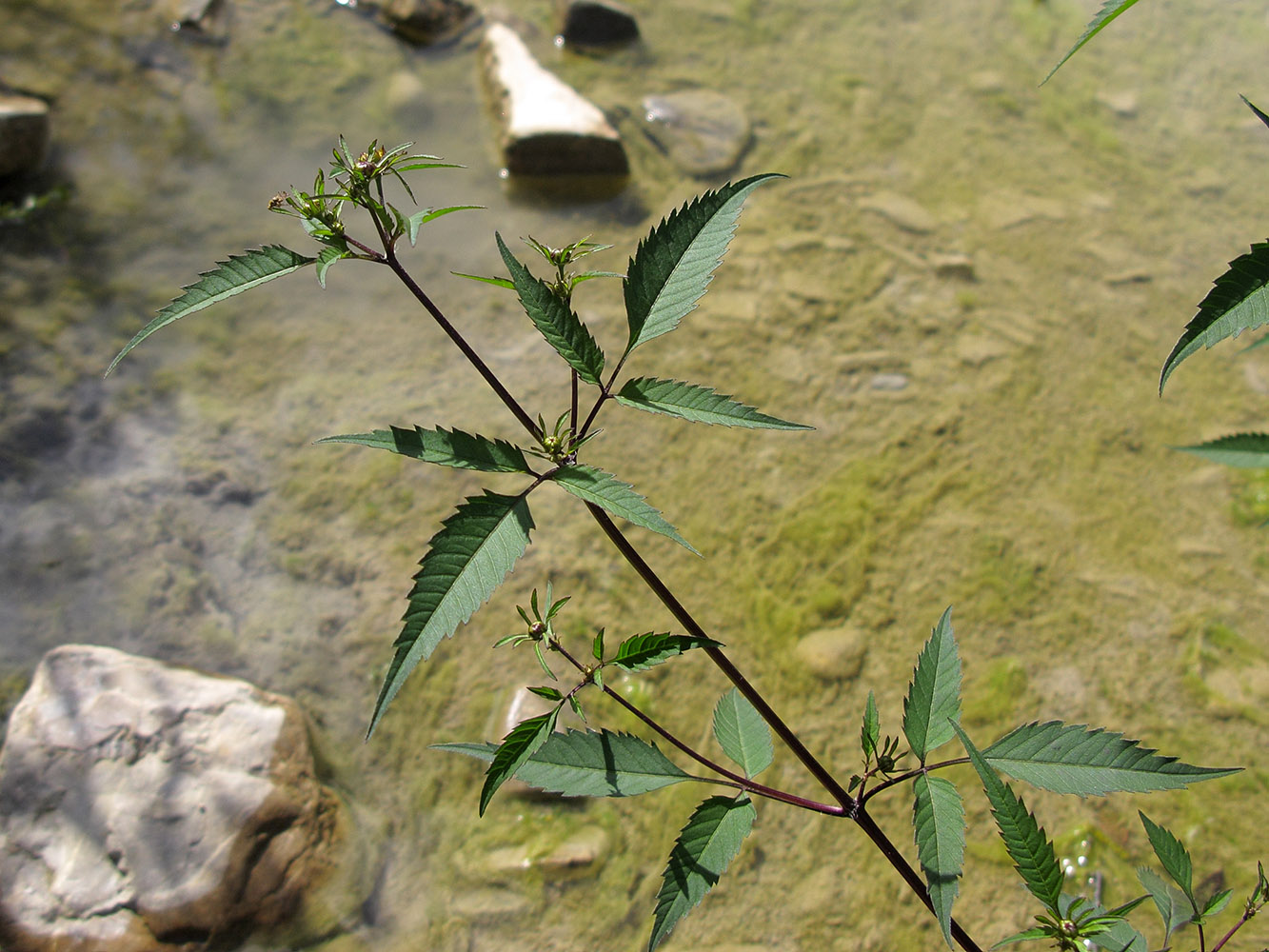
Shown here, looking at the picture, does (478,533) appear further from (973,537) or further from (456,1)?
(456,1)

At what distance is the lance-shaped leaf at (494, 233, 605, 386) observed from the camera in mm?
949

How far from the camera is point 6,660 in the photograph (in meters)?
2.20

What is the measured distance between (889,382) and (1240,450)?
70.9 inches

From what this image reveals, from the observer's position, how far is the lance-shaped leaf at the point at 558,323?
0.95 meters

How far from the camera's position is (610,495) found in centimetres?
90

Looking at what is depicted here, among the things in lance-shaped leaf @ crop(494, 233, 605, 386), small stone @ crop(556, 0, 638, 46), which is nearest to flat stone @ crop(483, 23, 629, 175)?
small stone @ crop(556, 0, 638, 46)

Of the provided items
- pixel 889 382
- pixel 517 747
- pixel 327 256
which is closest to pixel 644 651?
pixel 517 747

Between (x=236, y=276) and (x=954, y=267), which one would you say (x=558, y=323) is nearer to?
(x=236, y=276)

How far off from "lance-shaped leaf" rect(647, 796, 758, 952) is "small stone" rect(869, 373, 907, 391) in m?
2.00

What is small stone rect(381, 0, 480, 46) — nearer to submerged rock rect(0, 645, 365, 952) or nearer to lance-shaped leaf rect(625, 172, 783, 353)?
submerged rock rect(0, 645, 365, 952)

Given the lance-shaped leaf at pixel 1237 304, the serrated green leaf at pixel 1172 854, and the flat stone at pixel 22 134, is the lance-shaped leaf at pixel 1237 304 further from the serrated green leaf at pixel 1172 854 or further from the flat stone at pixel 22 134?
the flat stone at pixel 22 134

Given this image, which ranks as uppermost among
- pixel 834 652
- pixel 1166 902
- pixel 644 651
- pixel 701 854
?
pixel 644 651

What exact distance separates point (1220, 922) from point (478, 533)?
1954 mm

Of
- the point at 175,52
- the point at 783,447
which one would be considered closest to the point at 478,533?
the point at 783,447
